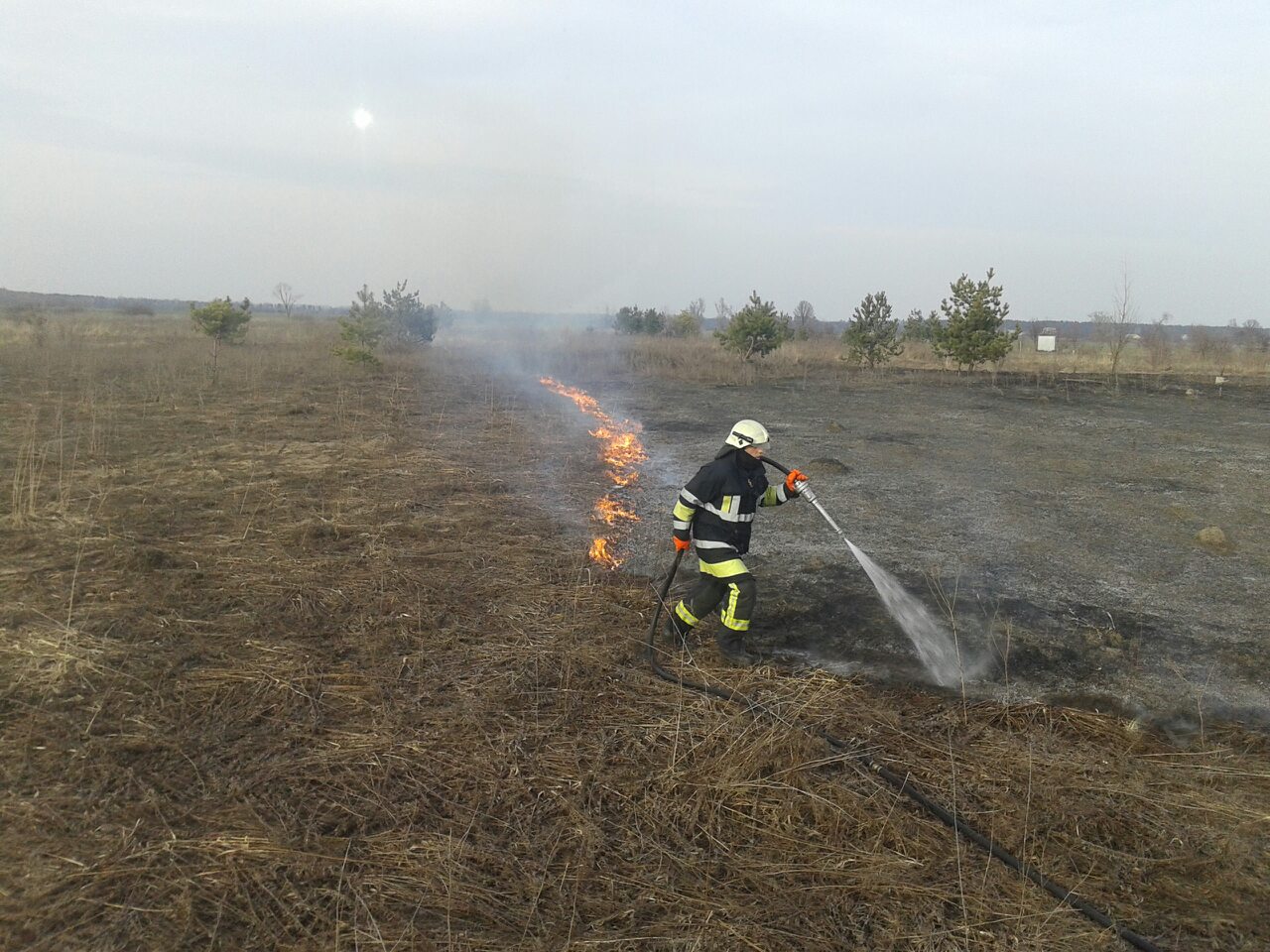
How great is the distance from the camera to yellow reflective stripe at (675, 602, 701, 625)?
4.77m

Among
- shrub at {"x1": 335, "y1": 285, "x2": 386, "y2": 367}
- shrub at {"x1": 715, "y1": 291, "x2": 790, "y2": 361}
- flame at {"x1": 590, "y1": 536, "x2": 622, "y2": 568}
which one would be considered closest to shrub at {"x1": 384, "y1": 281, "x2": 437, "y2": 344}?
shrub at {"x1": 335, "y1": 285, "x2": 386, "y2": 367}

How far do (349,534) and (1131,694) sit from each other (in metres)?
6.54

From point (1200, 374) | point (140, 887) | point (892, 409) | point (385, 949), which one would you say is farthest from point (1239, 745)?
point (1200, 374)

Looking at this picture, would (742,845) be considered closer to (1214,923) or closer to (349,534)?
(1214,923)

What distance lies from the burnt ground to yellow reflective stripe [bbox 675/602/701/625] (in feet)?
1.96

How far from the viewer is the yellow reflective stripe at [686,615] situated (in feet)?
15.6

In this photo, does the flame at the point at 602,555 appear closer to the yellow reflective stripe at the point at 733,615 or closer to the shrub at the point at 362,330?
the yellow reflective stripe at the point at 733,615

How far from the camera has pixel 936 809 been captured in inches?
123

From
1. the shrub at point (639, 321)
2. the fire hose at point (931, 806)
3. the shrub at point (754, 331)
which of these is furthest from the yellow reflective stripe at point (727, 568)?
the shrub at point (639, 321)

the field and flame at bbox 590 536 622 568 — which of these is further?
flame at bbox 590 536 622 568

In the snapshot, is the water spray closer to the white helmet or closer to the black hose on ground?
the white helmet

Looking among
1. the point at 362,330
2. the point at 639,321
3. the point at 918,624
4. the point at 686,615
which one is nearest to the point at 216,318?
the point at 362,330

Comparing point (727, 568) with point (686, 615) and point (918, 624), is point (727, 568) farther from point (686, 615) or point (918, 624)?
point (918, 624)

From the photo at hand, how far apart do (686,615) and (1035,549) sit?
4505 millimetres
